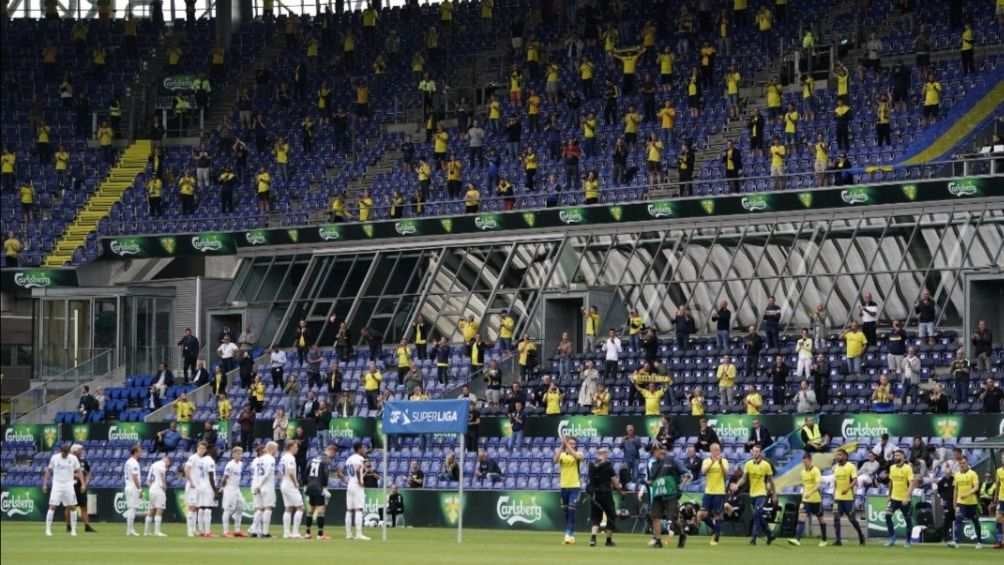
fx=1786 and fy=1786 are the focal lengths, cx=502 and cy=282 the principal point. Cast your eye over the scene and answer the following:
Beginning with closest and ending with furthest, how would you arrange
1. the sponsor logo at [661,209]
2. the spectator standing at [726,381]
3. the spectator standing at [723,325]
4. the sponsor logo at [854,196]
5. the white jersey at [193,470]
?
1. the white jersey at [193,470]
2. the spectator standing at [726,381]
3. the spectator standing at [723,325]
4. the sponsor logo at [854,196]
5. the sponsor logo at [661,209]

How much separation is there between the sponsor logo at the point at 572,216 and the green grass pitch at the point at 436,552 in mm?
18977

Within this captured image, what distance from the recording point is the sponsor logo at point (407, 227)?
55.5 metres

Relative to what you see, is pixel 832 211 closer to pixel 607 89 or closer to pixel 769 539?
pixel 607 89

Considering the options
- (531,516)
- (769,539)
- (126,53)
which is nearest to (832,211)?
(531,516)

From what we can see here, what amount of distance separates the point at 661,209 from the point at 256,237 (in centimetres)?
1521

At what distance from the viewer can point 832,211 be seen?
4756cm

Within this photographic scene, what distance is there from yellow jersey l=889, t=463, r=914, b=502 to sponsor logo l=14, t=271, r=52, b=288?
116ft

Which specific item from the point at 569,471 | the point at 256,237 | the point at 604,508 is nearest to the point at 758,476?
the point at 569,471

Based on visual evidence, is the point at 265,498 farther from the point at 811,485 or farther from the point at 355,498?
the point at 811,485

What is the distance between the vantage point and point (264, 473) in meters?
31.3

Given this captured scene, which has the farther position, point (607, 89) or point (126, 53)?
point (126, 53)

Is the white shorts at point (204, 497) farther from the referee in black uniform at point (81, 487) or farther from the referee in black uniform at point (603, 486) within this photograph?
the referee in black uniform at point (603, 486)

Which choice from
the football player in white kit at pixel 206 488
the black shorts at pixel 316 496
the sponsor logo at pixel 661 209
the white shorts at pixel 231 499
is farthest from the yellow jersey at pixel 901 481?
the sponsor logo at pixel 661 209

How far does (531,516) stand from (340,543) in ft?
34.0
